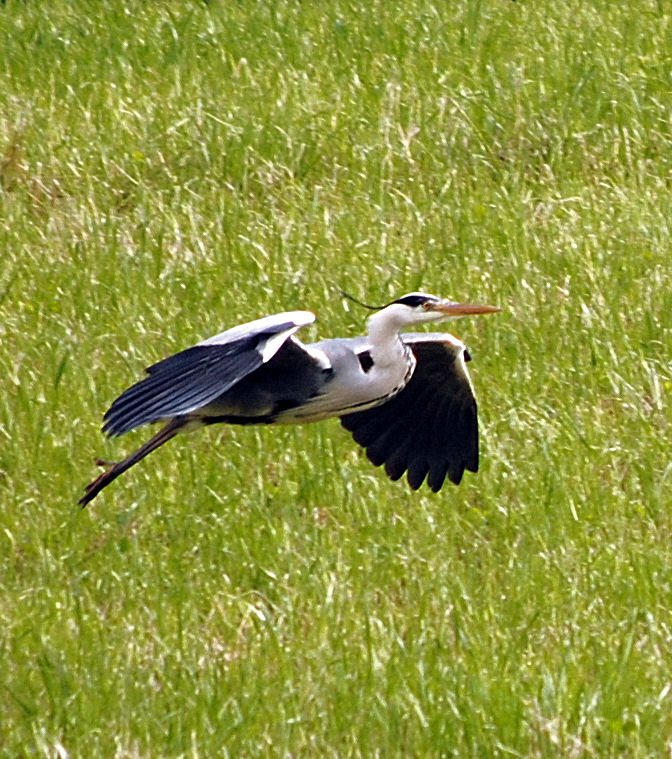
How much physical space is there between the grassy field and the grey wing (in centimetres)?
11

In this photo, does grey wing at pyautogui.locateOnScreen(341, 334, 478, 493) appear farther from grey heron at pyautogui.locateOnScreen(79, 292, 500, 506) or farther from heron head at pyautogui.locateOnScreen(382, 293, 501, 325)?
heron head at pyautogui.locateOnScreen(382, 293, 501, 325)

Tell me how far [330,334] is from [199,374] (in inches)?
81.3

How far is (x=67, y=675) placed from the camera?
528 cm

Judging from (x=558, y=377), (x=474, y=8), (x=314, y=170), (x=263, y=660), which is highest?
(x=474, y=8)

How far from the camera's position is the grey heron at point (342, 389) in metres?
5.51

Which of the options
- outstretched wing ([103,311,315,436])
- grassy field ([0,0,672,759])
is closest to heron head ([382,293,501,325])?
outstretched wing ([103,311,315,436])

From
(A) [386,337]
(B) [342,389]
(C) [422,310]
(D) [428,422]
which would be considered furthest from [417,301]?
(D) [428,422]

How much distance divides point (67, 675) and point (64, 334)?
7.96 ft

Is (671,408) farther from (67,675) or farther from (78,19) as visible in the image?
(78,19)

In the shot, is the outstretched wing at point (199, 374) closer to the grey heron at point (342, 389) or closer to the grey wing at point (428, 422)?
the grey heron at point (342, 389)

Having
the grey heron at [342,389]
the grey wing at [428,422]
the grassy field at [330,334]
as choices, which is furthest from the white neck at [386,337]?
the grassy field at [330,334]

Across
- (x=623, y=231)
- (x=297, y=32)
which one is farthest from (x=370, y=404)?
(x=297, y=32)

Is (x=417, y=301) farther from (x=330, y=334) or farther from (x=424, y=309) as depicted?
(x=330, y=334)

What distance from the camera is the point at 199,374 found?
5.57 m
